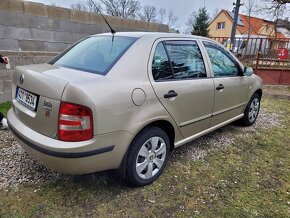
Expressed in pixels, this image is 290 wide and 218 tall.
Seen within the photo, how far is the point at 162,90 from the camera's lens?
2672mm

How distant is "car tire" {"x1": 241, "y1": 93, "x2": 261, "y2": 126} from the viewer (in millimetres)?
4571

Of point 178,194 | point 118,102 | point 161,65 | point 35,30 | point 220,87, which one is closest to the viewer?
point 118,102

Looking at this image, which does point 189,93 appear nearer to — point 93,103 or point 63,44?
point 93,103

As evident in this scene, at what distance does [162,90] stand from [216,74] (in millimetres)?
1227

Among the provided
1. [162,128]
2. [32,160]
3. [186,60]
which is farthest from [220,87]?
[32,160]

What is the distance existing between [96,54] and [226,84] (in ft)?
6.44

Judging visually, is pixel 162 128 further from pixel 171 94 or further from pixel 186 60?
pixel 186 60

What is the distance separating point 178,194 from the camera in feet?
8.78

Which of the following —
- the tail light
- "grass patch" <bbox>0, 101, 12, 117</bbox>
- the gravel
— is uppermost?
the tail light

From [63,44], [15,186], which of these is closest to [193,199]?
[15,186]

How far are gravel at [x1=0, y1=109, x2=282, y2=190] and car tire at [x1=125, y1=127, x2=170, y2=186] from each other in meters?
0.70

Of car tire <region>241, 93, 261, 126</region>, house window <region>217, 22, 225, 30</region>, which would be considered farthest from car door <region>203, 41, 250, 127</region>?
house window <region>217, 22, 225, 30</region>

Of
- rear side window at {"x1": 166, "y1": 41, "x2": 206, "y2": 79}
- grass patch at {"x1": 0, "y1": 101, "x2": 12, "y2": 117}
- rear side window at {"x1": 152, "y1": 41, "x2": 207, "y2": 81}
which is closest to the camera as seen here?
rear side window at {"x1": 152, "y1": 41, "x2": 207, "y2": 81}

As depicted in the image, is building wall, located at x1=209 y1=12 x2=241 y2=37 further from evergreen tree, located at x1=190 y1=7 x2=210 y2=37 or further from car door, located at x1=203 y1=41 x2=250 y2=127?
car door, located at x1=203 y1=41 x2=250 y2=127
